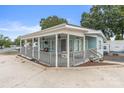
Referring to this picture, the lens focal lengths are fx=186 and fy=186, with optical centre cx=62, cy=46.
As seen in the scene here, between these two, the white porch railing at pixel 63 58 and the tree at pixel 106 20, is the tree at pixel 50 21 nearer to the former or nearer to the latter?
the tree at pixel 106 20

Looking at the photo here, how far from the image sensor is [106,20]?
34.3 metres

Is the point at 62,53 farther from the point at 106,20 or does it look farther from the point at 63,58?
the point at 106,20

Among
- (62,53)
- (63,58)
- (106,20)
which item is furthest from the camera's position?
(106,20)

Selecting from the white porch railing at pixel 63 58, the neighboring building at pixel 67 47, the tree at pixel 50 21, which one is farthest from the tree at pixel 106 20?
the white porch railing at pixel 63 58

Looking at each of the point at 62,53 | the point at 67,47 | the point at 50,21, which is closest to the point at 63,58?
the point at 62,53

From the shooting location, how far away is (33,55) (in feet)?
56.7

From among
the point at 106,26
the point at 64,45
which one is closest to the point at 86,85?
the point at 64,45

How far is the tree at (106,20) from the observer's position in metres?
33.2

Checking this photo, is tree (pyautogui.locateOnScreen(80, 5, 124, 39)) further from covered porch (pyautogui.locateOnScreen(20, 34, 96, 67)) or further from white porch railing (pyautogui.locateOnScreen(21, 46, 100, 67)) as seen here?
white porch railing (pyautogui.locateOnScreen(21, 46, 100, 67))

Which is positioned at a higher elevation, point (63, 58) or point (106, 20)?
point (106, 20)

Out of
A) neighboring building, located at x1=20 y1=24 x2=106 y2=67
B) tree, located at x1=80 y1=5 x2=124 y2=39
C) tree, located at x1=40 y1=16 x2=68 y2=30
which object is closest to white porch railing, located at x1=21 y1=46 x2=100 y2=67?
neighboring building, located at x1=20 y1=24 x2=106 y2=67

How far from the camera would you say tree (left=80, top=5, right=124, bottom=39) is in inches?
1308
